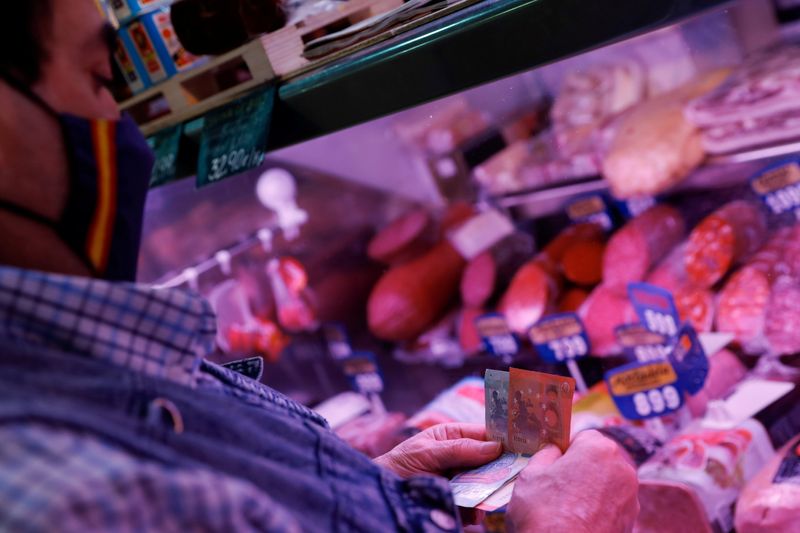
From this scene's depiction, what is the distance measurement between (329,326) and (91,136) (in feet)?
6.48

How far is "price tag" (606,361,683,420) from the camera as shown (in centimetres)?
167

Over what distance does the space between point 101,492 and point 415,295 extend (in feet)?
6.76

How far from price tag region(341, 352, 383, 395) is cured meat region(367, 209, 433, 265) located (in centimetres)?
48

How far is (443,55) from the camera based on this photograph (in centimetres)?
127

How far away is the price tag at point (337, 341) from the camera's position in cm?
274

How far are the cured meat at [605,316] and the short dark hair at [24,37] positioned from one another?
161 centimetres

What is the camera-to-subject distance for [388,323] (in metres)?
2.65

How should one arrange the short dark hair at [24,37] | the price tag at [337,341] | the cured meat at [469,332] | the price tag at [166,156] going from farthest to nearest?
the price tag at [337,341] → the cured meat at [469,332] → the price tag at [166,156] → the short dark hair at [24,37]

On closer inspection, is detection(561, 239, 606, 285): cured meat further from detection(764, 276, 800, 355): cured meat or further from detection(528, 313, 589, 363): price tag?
detection(764, 276, 800, 355): cured meat

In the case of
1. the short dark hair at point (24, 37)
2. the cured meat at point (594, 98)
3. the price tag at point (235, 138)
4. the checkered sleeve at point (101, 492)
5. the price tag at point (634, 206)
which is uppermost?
the short dark hair at point (24, 37)

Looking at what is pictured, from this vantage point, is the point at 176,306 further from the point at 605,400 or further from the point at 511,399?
the point at 605,400

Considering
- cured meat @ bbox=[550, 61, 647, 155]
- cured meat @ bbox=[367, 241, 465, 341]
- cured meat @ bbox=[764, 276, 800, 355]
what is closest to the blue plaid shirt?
cured meat @ bbox=[764, 276, 800, 355]

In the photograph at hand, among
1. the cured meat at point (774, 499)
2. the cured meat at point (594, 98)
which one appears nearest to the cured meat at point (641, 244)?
the cured meat at point (594, 98)

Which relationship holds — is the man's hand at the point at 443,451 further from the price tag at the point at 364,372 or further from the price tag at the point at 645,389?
the price tag at the point at 364,372
